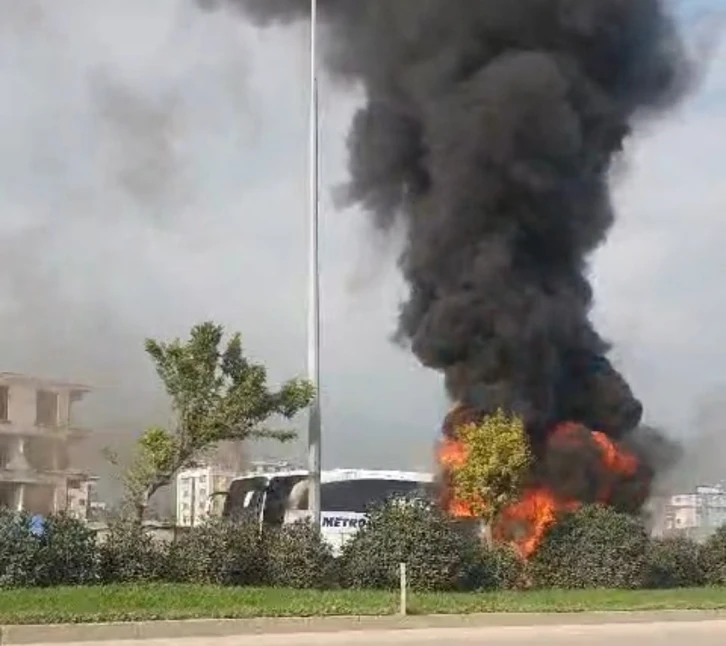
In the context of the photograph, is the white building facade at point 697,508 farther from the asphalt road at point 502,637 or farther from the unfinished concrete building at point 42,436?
the asphalt road at point 502,637

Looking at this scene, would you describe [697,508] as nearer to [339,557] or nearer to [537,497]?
[537,497]

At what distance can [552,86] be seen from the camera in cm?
3072

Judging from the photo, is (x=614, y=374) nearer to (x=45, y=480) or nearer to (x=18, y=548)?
(x=45, y=480)

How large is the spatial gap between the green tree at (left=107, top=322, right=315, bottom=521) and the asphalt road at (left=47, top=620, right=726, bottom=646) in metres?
7.34

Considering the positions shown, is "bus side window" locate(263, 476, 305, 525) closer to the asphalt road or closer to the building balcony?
the building balcony

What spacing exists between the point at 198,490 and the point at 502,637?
1004 inches

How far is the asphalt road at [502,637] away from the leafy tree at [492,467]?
7330mm

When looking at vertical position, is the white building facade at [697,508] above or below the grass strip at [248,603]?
above

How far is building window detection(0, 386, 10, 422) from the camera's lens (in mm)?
29597

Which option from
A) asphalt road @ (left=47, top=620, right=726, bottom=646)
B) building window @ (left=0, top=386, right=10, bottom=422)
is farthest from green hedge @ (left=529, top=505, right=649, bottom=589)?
building window @ (left=0, top=386, right=10, bottom=422)

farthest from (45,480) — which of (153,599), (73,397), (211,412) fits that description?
(153,599)

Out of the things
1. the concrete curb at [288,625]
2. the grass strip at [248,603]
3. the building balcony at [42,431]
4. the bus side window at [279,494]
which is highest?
the building balcony at [42,431]

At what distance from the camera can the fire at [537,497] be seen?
89.6ft

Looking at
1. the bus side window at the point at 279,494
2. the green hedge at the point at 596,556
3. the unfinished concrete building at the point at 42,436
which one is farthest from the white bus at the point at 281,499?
the unfinished concrete building at the point at 42,436
